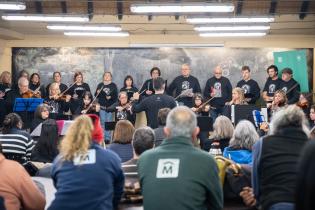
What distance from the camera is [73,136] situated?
141 inches

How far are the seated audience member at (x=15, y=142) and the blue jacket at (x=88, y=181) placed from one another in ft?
8.79

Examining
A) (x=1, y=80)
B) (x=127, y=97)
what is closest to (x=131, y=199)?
(x=127, y=97)

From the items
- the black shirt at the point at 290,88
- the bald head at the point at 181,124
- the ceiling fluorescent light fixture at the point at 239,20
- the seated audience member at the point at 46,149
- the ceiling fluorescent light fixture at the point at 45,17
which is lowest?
the seated audience member at the point at 46,149

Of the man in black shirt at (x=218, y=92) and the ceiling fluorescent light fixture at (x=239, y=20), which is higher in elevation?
the ceiling fluorescent light fixture at (x=239, y=20)

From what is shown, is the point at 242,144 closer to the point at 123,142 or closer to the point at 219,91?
the point at 123,142

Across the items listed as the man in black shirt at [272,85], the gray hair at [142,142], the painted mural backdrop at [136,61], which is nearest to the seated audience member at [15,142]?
the gray hair at [142,142]

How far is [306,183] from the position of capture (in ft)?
6.50

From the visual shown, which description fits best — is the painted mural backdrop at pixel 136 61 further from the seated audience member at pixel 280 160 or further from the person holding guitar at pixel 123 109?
the seated audience member at pixel 280 160

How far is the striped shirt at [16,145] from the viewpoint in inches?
240

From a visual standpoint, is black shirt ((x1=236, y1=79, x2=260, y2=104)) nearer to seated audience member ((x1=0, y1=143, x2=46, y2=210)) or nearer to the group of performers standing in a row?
the group of performers standing in a row

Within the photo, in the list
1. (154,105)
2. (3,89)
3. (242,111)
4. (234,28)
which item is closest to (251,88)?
(234,28)

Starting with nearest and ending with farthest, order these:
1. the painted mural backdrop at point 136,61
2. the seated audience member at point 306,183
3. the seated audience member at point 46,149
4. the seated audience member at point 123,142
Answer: the seated audience member at point 306,183 → the seated audience member at point 123,142 → the seated audience member at point 46,149 → the painted mural backdrop at point 136,61

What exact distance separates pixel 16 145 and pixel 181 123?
3.32 meters

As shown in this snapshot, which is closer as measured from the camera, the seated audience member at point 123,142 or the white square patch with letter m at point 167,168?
the white square patch with letter m at point 167,168
